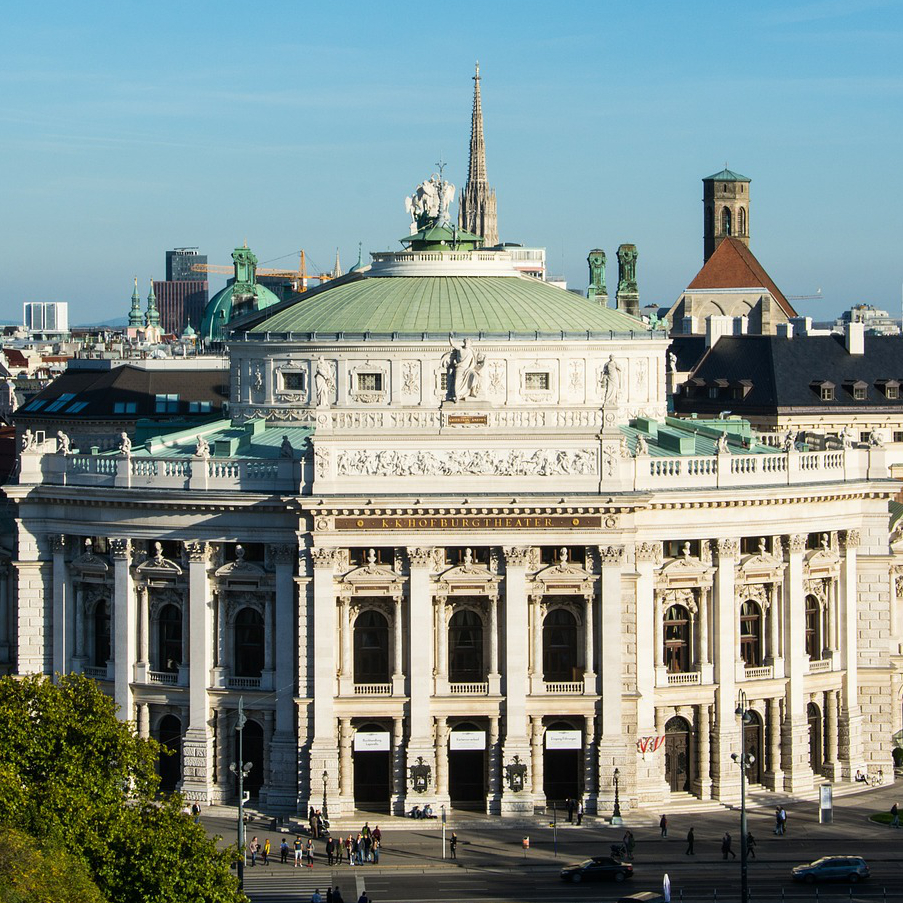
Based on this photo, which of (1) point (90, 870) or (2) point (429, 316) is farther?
(2) point (429, 316)

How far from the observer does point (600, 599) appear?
12738 cm

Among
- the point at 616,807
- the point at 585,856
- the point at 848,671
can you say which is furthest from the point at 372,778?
the point at 848,671

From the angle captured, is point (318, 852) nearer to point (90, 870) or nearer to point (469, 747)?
point (469, 747)

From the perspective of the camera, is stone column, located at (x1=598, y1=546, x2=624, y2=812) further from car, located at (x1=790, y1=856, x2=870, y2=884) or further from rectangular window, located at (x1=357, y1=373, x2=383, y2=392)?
rectangular window, located at (x1=357, y1=373, x2=383, y2=392)

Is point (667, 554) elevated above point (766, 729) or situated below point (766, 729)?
above

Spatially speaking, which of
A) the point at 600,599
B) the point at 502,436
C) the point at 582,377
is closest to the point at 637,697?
the point at 600,599

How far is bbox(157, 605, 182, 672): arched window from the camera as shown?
434 ft

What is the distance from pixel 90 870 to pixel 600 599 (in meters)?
37.4

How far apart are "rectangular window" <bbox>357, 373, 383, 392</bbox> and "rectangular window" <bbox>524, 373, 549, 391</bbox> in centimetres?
843

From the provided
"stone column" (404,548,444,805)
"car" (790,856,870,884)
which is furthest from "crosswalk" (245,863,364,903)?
"car" (790,856,870,884)

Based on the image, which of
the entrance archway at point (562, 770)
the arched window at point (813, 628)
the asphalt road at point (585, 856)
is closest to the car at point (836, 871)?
the asphalt road at point (585, 856)

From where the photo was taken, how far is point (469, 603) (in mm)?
127812

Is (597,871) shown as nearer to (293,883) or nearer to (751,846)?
(751,846)

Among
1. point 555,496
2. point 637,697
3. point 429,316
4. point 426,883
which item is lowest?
point 426,883
